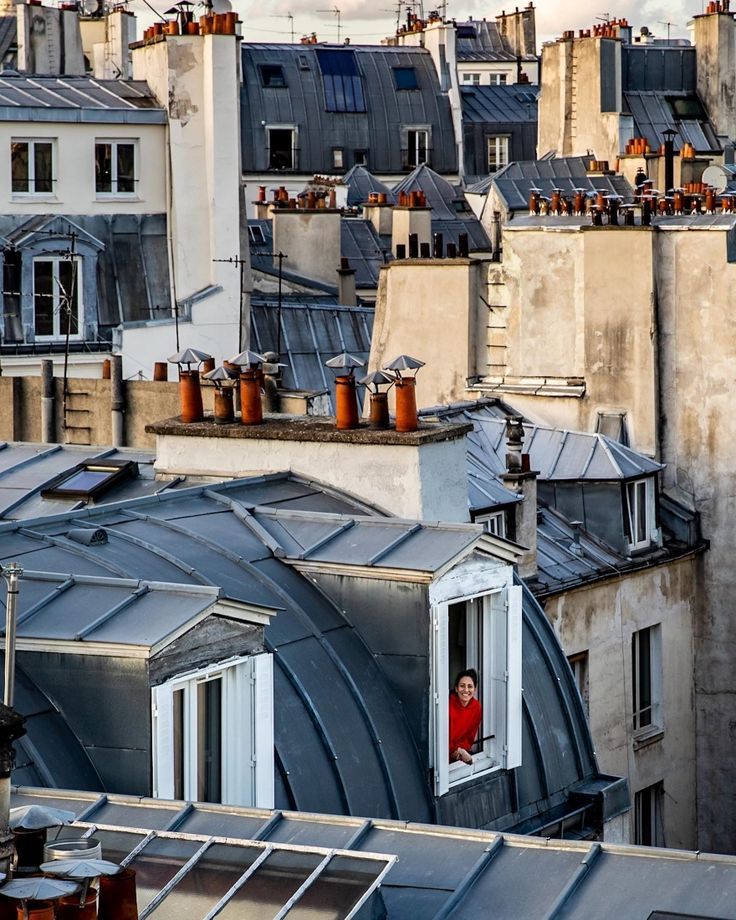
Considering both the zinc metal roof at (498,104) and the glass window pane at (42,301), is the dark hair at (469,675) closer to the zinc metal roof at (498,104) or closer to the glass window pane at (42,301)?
the glass window pane at (42,301)

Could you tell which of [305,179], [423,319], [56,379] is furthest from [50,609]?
[305,179]

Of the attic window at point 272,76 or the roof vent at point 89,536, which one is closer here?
the roof vent at point 89,536

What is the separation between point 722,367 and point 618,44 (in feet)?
138

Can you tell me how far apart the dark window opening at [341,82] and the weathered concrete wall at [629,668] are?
176ft

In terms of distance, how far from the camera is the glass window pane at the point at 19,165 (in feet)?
126

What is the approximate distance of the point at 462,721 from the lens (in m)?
15.5

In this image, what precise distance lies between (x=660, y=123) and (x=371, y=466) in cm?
5556

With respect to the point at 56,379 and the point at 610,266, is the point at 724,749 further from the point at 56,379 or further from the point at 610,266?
the point at 56,379

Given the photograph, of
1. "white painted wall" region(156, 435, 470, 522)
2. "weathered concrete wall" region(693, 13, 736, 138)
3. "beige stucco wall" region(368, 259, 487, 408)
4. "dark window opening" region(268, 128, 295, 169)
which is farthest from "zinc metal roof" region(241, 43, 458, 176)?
"white painted wall" region(156, 435, 470, 522)

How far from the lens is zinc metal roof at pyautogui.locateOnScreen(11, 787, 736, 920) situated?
1034 cm

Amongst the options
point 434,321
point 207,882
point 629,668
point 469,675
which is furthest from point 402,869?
point 434,321

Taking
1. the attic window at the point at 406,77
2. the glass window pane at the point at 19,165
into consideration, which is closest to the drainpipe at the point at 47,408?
the glass window pane at the point at 19,165

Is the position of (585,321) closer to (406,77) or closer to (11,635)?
(11,635)

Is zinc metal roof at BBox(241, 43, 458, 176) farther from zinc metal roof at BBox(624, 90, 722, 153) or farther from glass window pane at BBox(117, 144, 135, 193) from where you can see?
glass window pane at BBox(117, 144, 135, 193)
